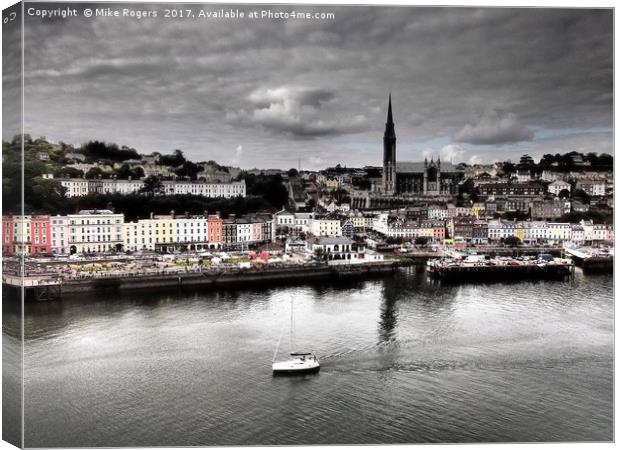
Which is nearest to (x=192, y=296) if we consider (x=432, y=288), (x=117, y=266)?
(x=117, y=266)

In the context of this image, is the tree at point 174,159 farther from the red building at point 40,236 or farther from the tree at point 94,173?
the red building at point 40,236

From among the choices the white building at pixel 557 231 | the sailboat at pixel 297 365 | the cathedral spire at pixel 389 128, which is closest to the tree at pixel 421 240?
the white building at pixel 557 231

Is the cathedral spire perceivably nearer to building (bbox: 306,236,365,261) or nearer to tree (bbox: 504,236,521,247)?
building (bbox: 306,236,365,261)

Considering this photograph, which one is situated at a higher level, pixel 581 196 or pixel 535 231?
pixel 581 196

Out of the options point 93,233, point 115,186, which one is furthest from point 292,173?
point 93,233

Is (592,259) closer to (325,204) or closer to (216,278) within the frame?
(325,204)

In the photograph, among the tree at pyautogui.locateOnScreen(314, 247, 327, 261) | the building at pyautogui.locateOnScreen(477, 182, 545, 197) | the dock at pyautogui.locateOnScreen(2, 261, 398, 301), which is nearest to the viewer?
the dock at pyautogui.locateOnScreen(2, 261, 398, 301)

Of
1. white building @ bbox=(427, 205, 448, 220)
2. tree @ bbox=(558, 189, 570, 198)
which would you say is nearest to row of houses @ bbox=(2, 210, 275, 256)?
white building @ bbox=(427, 205, 448, 220)
